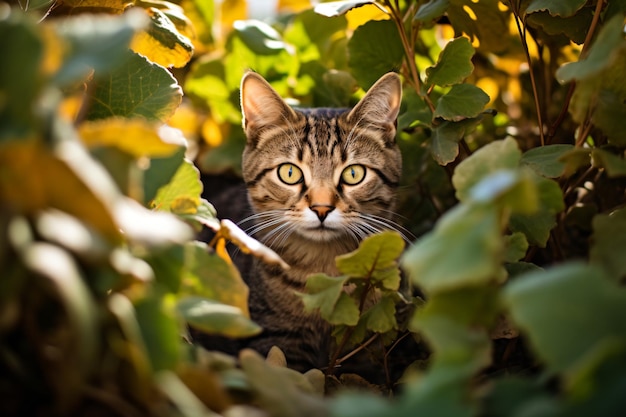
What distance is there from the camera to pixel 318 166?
176cm

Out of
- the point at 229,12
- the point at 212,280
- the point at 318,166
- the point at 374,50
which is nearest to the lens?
the point at 212,280

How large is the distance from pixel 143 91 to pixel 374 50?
0.66 meters

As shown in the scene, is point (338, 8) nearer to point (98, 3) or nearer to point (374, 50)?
point (374, 50)

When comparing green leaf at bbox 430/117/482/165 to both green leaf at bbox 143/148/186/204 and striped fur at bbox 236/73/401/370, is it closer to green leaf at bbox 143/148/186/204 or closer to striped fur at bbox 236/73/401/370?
striped fur at bbox 236/73/401/370

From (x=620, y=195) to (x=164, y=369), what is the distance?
1273mm

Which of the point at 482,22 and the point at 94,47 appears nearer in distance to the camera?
the point at 94,47

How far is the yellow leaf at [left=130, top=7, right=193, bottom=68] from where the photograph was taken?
1.29 m

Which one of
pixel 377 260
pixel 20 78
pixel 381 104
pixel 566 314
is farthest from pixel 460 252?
pixel 381 104

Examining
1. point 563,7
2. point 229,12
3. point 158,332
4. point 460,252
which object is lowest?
point 229,12

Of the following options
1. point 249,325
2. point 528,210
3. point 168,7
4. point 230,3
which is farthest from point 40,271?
point 230,3

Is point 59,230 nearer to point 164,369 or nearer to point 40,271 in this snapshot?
point 40,271

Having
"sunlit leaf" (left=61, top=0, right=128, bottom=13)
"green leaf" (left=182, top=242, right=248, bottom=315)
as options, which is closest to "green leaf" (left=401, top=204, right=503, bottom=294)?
"green leaf" (left=182, top=242, right=248, bottom=315)

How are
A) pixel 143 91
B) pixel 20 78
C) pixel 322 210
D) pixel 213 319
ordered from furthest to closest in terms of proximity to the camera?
pixel 322 210, pixel 143 91, pixel 213 319, pixel 20 78

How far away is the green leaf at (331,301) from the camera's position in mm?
1008
